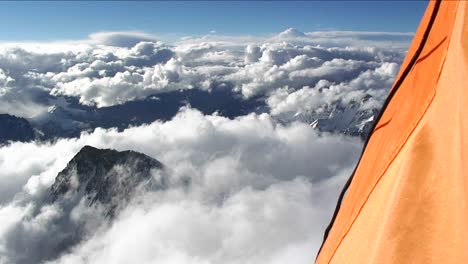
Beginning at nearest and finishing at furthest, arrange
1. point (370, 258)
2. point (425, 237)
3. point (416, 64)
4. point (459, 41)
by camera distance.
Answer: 1. point (425, 237)
2. point (370, 258)
3. point (459, 41)
4. point (416, 64)

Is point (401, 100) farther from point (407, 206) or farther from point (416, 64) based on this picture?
point (407, 206)

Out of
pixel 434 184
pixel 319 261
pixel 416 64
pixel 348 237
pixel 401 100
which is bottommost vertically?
pixel 319 261

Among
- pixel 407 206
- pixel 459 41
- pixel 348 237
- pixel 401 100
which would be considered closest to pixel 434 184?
pixel 407 206

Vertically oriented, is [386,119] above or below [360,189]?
above

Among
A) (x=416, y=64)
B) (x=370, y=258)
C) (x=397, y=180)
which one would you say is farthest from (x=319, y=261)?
(x=416, y=64)

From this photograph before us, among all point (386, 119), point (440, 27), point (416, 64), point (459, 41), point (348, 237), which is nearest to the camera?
point (459, 41)

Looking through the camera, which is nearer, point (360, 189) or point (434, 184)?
point (434, 184)

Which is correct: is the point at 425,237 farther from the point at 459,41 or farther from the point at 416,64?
the point at 416,64
